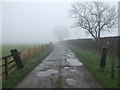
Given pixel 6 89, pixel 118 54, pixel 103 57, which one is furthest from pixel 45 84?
pixel 118 54

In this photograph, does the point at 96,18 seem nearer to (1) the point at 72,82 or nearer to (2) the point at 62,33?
(1) the point at 72,82

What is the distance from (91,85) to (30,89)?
92.8 inches

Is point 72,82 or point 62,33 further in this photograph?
point 62,33

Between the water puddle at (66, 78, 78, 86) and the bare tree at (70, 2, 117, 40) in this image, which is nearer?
the water puddle at (66, 78, 78, 86)

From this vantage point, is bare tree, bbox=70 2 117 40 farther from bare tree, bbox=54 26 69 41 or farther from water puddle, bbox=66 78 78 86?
bare tree, bbox=54 26 69 41

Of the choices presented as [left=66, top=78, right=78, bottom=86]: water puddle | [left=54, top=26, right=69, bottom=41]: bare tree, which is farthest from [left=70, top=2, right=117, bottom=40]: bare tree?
[left=54, top=26, right=69, bottom=41]: bare tree

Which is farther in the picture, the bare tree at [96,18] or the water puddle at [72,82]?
the bare tree at [96,18]

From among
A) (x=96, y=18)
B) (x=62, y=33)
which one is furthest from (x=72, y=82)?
(x=62, y=33)

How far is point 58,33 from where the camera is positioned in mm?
106812

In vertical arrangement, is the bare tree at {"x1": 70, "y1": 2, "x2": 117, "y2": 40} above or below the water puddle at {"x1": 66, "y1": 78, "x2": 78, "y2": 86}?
above

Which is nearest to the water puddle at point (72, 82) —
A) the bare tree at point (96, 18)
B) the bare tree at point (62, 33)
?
the bare tree at point (96, 18)

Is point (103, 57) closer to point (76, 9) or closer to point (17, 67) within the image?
point (17, 67)

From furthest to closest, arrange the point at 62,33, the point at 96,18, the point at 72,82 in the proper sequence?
the point at 62,33 → the point at 96,18 → the point at 72,82

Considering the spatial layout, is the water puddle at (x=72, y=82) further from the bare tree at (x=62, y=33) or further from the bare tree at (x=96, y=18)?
the bare tree at (x=62, y=33)
